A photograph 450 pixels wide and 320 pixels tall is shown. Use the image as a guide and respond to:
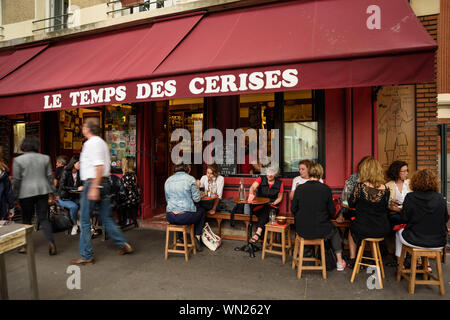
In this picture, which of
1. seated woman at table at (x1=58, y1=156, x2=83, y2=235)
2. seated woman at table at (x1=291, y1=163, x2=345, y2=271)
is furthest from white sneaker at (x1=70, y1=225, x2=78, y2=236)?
seated woman at table at (x1=291, y1=163, x2=345, y2=271)

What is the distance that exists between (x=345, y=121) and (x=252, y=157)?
6.45ft

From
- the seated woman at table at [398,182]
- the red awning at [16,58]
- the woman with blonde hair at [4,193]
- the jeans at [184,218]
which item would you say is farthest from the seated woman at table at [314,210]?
the red awning at [16,58]

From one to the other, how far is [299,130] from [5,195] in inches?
221

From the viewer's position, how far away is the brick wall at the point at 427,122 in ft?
16.9

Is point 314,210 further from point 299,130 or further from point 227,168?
point 227,168

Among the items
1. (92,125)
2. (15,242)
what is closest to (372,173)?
(92,125)

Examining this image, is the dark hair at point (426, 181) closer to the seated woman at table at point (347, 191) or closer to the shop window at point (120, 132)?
the seated woman at table at point (347, 191)

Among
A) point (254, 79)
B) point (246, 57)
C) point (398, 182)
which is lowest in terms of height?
point (398, 182)

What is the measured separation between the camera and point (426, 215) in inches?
138

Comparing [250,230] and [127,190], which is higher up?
[127,190]

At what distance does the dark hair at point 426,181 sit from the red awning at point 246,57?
1.10 meters

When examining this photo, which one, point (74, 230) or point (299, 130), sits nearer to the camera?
point (299, 130)
